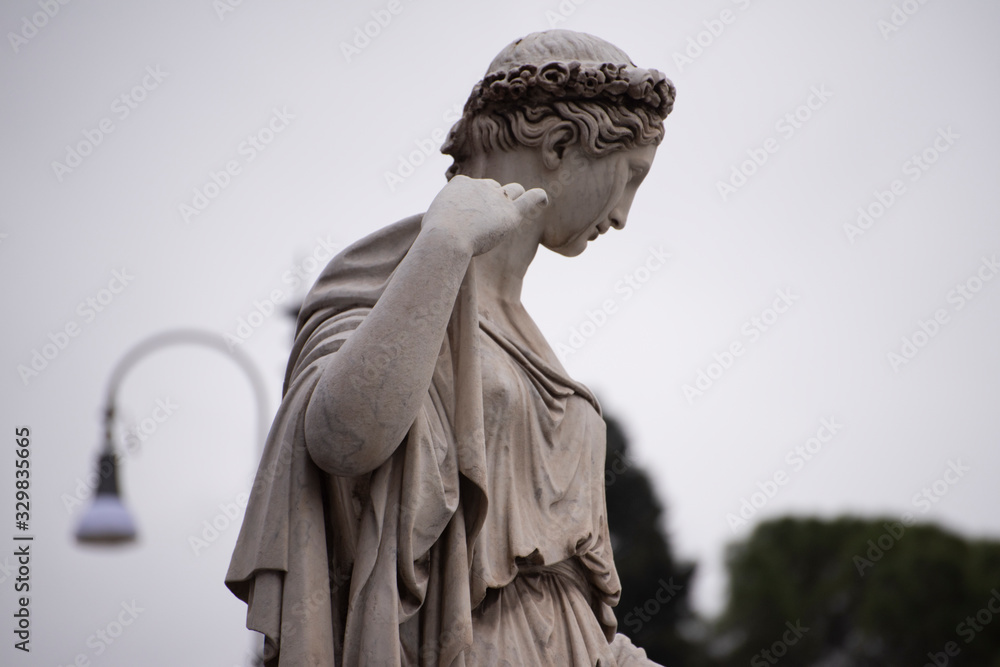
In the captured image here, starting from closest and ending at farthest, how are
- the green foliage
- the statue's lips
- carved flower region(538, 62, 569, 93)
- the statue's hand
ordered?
the statue's hand → carved flower region(538, 62, 569, 93) → the statue's lips → the green foliage

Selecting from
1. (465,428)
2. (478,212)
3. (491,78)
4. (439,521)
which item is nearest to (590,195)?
(491,78)

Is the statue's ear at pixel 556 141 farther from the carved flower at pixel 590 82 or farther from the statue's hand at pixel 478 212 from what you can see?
the statue's hand at pixel 478 212

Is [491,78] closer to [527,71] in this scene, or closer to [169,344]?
[527,71]

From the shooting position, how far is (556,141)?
5344 mm

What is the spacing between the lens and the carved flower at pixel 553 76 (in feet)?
17.3

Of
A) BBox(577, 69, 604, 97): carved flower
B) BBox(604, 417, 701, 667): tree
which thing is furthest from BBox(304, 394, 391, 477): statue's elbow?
BBox(604, 417, 701, 667): tree

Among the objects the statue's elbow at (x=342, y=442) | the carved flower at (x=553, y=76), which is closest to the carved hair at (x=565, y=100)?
the carved flower at (x=553, y=76)

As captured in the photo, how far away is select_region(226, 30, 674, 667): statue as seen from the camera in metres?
4.39

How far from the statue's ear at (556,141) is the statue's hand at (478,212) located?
0.40 meters

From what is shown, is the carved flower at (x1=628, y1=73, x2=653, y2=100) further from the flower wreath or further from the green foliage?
the green foliage

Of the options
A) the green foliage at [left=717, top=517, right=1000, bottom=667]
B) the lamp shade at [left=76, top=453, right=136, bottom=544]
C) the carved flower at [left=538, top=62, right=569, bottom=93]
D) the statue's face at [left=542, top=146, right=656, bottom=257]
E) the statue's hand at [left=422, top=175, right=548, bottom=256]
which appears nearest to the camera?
the statue's hand at [left=422, top=175, right=548, bottom=256]

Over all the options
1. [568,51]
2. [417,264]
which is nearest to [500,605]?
[417,264]

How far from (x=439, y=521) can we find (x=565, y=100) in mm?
1757

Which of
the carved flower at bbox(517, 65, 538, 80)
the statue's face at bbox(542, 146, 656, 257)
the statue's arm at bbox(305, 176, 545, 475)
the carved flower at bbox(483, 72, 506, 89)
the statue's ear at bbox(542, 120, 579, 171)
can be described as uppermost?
the carved flower at bbox(483, 72, 506, 89)
